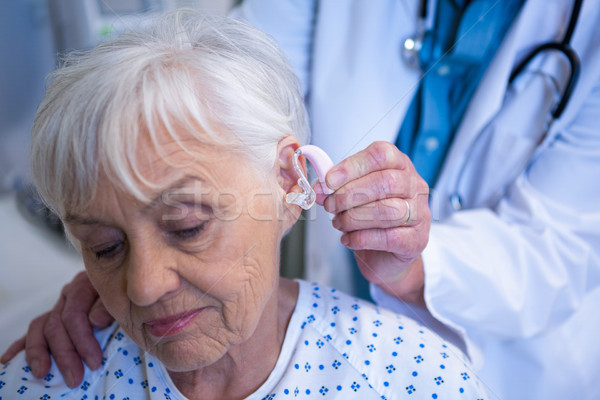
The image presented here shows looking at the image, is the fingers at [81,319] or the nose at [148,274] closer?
the nose at [148,274]

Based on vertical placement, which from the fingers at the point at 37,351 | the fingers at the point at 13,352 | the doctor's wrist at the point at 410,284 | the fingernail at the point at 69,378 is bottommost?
the fingers at the point at 13,352

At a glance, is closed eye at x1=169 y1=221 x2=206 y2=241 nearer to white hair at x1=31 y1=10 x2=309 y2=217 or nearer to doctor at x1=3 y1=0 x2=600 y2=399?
white hair at x1=31 y1=10 x2=309 y2=217

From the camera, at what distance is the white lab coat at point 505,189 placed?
1.06 meters

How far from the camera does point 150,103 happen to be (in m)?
0.68

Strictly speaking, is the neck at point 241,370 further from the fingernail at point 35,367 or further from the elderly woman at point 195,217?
the fingernail at point 35,367

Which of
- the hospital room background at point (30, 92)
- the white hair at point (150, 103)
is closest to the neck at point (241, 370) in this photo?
the white hair at point (150, 103)

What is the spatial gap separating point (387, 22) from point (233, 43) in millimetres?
597

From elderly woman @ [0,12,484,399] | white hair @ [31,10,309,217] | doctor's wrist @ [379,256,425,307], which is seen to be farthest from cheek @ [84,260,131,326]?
doctor's wrist @ [379,256,425,307]

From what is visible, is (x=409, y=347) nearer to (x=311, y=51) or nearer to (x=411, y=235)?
(x=411, y=235)

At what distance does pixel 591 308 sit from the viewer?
1.18 metres

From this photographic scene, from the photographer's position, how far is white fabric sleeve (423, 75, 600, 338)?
104cm

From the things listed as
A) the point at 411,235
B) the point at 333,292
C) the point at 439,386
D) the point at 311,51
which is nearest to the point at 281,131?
the point at 411,235

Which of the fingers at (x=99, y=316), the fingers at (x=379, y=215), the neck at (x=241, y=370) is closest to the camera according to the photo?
the fingers at (x=379, y=215)

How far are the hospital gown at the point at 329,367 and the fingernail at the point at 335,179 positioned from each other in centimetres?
34
